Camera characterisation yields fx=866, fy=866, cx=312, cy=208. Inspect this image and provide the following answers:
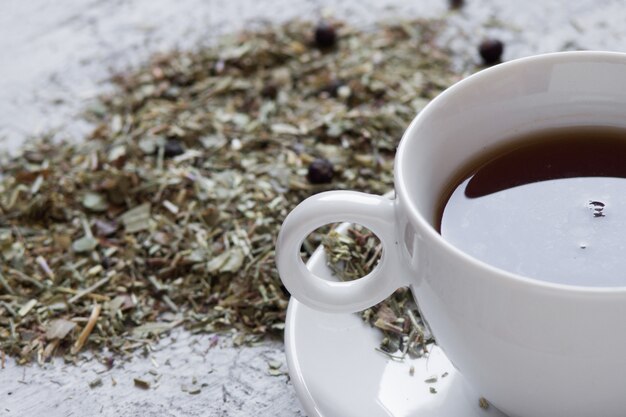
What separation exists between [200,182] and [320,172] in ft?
0.69

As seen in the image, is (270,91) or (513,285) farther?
(270,91)

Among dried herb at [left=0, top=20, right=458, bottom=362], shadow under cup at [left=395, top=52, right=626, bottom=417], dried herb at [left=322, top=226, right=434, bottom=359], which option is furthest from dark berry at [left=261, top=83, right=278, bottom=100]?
shadow under cup at [left=395, top=52, right=626, bottom=417]

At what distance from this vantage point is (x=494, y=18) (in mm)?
1819

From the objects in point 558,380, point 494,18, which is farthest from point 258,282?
point 494,18

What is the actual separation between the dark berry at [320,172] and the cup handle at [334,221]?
20.0 inches

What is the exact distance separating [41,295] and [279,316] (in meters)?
0.38

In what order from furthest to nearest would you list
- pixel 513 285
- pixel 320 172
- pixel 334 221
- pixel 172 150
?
pixel 172 150, pixel 320 172, pixel 334 221, pixel 513 285

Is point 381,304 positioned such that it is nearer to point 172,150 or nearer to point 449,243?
point 449,243

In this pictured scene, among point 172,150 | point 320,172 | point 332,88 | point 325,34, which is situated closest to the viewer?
point 320,172

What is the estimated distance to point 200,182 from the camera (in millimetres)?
1458

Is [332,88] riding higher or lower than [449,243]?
lower

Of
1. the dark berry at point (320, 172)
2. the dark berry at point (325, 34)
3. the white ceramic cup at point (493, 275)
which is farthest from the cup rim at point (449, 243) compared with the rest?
the dark berry at point (325, 34)

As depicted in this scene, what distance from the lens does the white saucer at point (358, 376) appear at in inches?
36.0

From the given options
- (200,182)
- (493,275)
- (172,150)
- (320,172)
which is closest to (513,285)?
(493,275)
